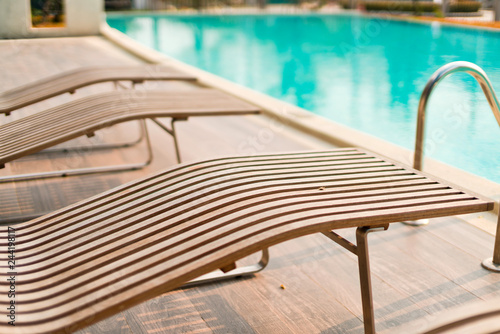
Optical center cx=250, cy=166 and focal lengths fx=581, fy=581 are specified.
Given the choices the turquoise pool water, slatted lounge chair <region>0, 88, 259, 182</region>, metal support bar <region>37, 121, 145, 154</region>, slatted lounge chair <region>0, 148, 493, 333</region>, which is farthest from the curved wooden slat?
the turquoise pool water

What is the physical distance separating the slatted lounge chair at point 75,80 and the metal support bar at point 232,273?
5.53 ft

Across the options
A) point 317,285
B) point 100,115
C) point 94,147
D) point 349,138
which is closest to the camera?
point 317,285

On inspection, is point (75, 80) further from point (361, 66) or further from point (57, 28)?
point (361, 66)

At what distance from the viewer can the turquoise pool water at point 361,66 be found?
521 cm

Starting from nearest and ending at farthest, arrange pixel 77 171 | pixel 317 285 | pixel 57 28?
pixel 317 285 → pixel 77 171 → pixel 57 28

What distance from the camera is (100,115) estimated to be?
9.32 ft

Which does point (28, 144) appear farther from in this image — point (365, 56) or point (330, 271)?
point (365, 56)

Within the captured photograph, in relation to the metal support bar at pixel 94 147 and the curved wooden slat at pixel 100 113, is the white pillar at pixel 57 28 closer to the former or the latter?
the metal support bar at pixel 94 147

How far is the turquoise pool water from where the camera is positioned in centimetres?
521

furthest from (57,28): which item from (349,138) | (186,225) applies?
(186,225)

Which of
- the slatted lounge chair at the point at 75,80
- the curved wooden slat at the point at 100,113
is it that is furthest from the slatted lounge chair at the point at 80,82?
the curved wooden slat at the point at 100,113

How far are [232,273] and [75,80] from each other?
2.03 metres

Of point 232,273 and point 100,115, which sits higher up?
point 100,115

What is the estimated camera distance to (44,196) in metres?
3.01
